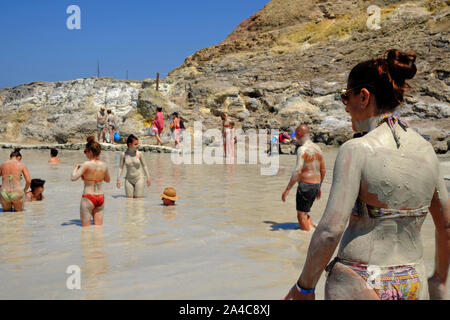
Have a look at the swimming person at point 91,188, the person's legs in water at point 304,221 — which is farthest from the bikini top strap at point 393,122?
the swimming person at point 91,188

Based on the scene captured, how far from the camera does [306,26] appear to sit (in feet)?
137

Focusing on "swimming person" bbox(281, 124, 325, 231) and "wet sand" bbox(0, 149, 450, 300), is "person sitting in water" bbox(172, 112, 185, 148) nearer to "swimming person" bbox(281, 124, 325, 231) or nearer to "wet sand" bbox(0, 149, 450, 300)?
"wet sand" bbox(0, 149, 450, 300)

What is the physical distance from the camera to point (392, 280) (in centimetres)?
170

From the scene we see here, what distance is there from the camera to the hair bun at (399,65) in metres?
1.74

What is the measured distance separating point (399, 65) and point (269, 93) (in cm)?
2331

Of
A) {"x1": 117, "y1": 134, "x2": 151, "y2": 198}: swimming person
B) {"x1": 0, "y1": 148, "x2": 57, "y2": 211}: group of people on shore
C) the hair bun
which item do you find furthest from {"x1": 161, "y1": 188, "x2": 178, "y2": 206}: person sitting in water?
the hair bun

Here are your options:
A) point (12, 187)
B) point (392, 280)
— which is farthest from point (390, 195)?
point (12, 187)

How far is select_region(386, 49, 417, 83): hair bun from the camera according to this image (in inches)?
68.6

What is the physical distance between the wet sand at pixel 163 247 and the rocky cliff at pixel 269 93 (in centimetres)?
1268

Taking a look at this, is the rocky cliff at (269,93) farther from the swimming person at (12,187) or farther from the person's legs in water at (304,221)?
the swimming person at (12,187)

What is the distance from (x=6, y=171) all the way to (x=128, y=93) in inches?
800

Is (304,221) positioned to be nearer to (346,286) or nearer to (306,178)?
(306,178)
